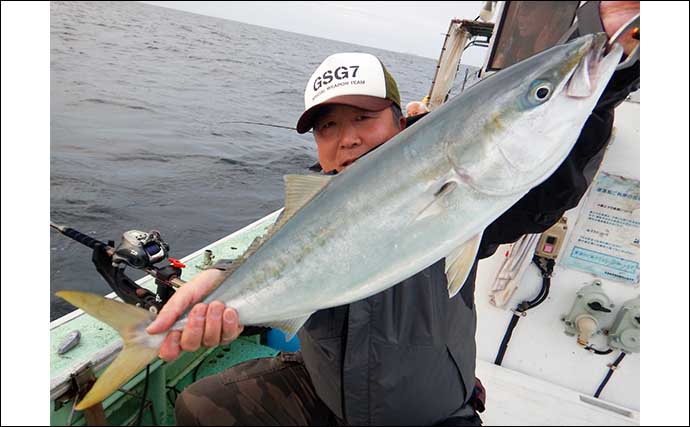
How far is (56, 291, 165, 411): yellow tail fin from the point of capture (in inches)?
67.8

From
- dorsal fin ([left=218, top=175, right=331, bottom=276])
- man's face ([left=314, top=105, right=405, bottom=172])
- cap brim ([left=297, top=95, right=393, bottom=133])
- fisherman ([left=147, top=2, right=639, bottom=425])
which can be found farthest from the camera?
man's face ([left=314, top=105, right=405, bottom=172])

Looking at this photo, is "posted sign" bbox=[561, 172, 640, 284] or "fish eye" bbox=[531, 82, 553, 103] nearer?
"fish eye" bbox=[531, 82, 553, 103]

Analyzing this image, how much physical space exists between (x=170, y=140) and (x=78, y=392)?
11979 millimetres

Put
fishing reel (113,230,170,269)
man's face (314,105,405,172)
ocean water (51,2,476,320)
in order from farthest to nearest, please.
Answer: ocean water (51,2,476,320) < fishing reel (113,230,170,269) < man's face (314,105,405,172)

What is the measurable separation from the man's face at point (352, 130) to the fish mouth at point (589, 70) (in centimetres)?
134

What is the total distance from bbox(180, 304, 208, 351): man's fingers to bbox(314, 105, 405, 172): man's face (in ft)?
3.93

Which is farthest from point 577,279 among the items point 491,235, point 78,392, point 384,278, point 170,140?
point 170,140

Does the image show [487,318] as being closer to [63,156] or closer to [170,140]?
[63,156]

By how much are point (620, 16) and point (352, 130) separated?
4.73ft

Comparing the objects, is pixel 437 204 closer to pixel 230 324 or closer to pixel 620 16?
pixel 620 16

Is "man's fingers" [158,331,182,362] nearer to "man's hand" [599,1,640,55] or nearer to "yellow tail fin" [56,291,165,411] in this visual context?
"yellow tail fin" [56,291,165,411]

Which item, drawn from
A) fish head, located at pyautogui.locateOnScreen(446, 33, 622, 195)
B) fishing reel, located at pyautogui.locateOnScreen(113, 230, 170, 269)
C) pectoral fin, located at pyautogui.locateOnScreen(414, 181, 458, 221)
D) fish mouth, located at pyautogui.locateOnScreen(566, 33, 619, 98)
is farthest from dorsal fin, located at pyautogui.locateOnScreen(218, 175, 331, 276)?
fishing reel, located at pyautogui.locateOnScreen(113, 230, 170, 269)

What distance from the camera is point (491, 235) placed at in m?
2.22

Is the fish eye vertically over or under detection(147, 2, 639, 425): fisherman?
over
